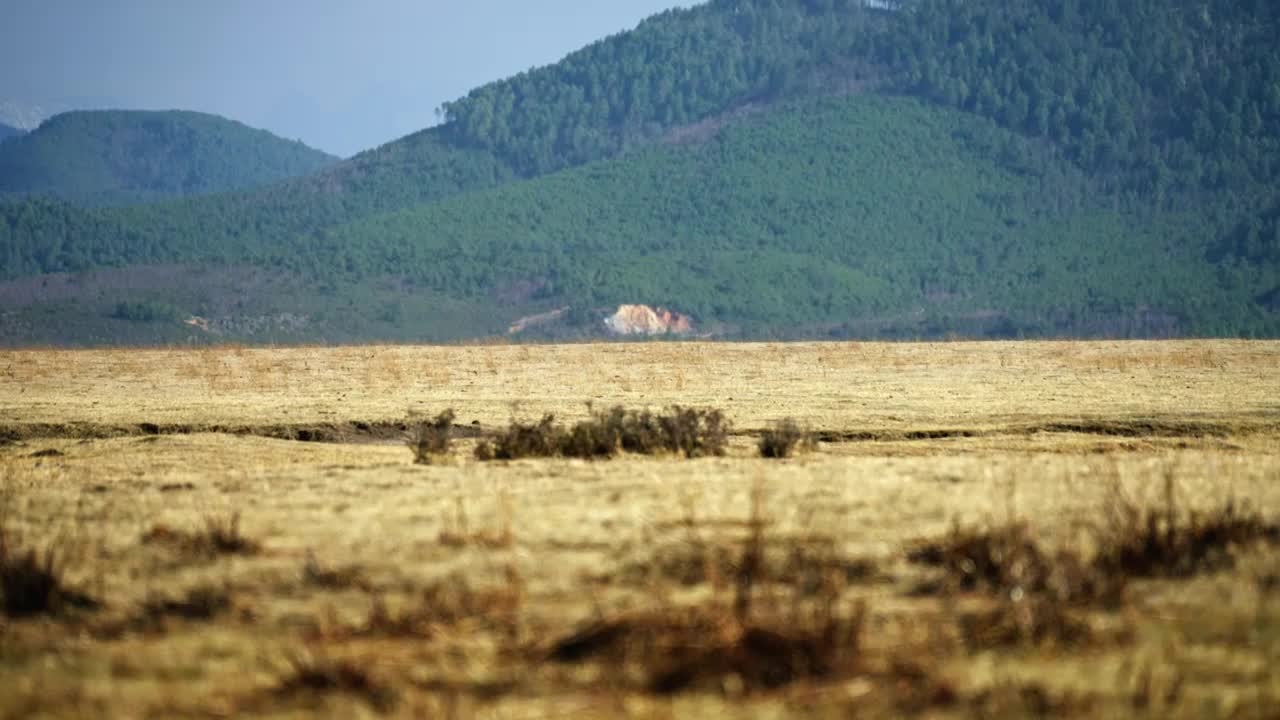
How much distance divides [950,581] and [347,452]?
37.4 feet

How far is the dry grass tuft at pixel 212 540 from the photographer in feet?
28.3

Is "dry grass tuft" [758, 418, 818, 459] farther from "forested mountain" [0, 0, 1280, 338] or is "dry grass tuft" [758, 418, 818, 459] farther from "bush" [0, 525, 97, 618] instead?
"forested mountain" [0, 0, 1280, 338]

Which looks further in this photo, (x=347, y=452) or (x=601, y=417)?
(x=347, y=452)

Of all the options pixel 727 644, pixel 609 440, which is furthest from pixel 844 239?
pixel 727 644

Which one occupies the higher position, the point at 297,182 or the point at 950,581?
the point at 297,182

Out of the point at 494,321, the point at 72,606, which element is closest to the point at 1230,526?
the point at 72,606

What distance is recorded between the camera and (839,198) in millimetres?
135500

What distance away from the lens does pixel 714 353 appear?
4194 centimetres

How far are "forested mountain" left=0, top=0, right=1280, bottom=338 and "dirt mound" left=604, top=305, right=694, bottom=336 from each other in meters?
1.29

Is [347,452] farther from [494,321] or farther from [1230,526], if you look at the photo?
[494,321]

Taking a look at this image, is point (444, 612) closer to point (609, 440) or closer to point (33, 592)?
point (33, 592)

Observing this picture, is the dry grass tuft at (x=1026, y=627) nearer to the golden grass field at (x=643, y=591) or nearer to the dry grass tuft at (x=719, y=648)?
the golden grass field at (x=643, y=591)


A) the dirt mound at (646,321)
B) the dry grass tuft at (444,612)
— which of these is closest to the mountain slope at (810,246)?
the dirt mound at (646,321)

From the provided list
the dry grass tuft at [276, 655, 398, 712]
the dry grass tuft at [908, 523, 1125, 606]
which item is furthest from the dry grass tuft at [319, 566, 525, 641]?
the dry grass tuft at [908, 523, 1125, 606]
